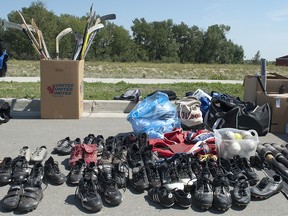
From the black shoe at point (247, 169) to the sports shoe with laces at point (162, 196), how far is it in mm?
1034

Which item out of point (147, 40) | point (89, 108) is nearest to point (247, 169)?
point (89, 108)

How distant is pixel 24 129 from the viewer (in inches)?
248

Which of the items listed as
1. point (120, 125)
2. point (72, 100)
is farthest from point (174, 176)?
point (72, 100)

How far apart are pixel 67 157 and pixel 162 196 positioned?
1.85m

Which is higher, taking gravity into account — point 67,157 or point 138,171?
point 138,171

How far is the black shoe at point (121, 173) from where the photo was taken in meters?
3.82

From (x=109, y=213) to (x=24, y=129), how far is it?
348cm

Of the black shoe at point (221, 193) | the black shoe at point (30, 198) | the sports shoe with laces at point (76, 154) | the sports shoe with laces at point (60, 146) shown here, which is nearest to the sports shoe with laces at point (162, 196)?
the black shoe at point (221, 193)

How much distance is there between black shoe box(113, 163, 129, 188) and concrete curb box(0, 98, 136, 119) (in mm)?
3431

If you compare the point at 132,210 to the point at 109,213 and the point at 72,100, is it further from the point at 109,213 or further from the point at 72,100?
the point at 72,100

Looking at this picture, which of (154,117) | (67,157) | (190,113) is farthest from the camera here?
(190,113)

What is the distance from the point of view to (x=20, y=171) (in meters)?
3.95

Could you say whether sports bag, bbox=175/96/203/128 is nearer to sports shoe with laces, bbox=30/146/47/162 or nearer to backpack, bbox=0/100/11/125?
sports shoe with laces, bbox=30/146/47/162

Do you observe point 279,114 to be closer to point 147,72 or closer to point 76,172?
point 76,172
